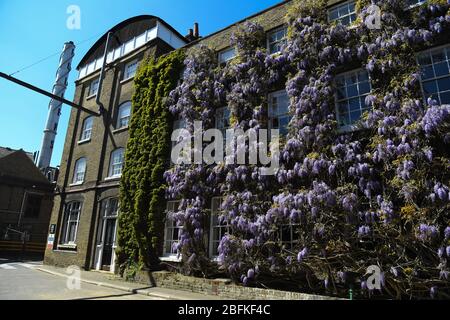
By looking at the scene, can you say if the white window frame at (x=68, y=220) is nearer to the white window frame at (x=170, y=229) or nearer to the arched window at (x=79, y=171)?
the arched window at (x=79, y=171)

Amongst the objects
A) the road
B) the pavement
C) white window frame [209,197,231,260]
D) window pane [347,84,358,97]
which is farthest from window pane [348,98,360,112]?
the road

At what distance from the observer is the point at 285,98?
1222 centimetres

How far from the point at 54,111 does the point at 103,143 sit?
2188 centimetres

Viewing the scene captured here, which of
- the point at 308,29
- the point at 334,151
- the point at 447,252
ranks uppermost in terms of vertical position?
the point at 308,29

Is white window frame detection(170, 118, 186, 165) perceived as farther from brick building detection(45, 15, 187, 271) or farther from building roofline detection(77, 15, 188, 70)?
building roofline detection(77, 15, 188, 70)

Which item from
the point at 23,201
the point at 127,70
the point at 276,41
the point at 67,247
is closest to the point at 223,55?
the point at 276,41

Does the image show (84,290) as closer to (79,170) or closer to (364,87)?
(79,170)

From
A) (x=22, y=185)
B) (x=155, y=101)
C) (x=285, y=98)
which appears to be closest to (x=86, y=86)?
(x=155, y=101)

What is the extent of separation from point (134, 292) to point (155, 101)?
8339 millimetres

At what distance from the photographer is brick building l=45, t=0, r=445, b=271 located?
16433 mm

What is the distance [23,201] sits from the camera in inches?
1149

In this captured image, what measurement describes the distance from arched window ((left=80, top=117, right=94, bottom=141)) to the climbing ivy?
4.55 meters
